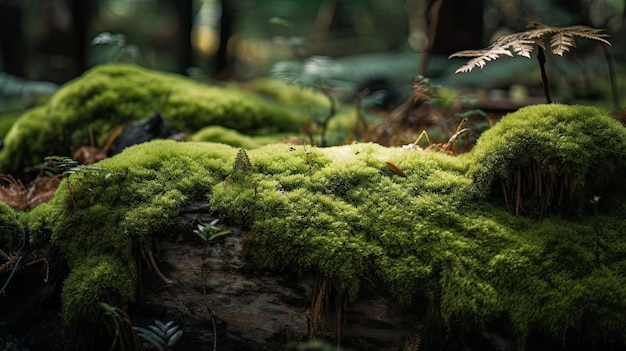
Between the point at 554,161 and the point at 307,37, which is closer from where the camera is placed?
the point at 554,161

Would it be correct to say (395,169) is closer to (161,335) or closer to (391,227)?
(391,227)

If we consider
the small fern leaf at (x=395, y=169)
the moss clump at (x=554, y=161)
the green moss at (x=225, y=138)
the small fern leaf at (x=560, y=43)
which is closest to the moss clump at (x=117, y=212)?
the small fern leaf at (x=395, y=169)

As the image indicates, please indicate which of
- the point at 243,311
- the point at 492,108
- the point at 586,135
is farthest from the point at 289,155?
the point at 492,108

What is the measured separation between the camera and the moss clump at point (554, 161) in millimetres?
2488

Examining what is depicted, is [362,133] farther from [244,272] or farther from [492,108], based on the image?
[244,272]

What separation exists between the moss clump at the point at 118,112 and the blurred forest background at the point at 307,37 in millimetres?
457

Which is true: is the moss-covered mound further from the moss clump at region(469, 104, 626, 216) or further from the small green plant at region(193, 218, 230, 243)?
the small green plant at region(193, 218, 230, 243)

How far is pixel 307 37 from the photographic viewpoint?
15219mm

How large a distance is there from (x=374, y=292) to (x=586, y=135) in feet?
4.56

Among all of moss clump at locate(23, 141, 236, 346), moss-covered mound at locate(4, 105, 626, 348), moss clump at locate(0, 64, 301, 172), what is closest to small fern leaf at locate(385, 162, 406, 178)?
moss-covered mound at locate(4, 105, 626, 348)

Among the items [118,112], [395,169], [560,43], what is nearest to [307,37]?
[118,112]

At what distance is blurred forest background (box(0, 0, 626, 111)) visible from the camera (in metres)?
6.41

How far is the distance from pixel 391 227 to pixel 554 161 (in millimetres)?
913

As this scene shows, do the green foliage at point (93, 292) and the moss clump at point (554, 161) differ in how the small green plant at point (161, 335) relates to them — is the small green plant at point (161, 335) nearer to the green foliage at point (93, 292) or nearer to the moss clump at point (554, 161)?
the green foliage at point (93, 292)
